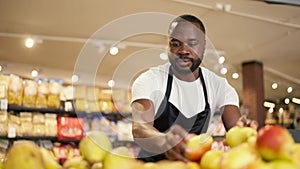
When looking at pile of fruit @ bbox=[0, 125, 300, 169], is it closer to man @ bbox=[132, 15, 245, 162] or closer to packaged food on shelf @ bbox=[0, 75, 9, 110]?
man @ bbox=[132, 15, 245, 162]

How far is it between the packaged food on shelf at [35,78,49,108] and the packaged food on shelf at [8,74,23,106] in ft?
0.79

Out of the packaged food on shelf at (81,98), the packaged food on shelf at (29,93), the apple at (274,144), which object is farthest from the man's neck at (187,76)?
the packaged food on shelf at (81,98)

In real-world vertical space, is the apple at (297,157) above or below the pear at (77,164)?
above

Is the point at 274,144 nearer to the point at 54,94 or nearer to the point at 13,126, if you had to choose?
the point at 13,126

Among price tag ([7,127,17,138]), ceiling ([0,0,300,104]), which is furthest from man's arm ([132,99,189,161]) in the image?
price tag ([7,127,17,138])

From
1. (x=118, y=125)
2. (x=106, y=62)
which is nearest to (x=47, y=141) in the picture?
(x=118, y=125)

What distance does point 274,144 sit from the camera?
0.68 metres

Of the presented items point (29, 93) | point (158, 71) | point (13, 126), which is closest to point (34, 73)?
point (29, 93)

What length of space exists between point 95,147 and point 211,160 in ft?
0.80

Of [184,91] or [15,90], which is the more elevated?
[15,90]

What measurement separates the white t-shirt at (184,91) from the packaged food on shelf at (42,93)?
3.33m

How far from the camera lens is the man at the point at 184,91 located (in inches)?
58.1

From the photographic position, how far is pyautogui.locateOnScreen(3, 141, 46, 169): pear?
69cm

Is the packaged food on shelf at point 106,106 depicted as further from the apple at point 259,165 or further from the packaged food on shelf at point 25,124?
the apple at point 259,165
